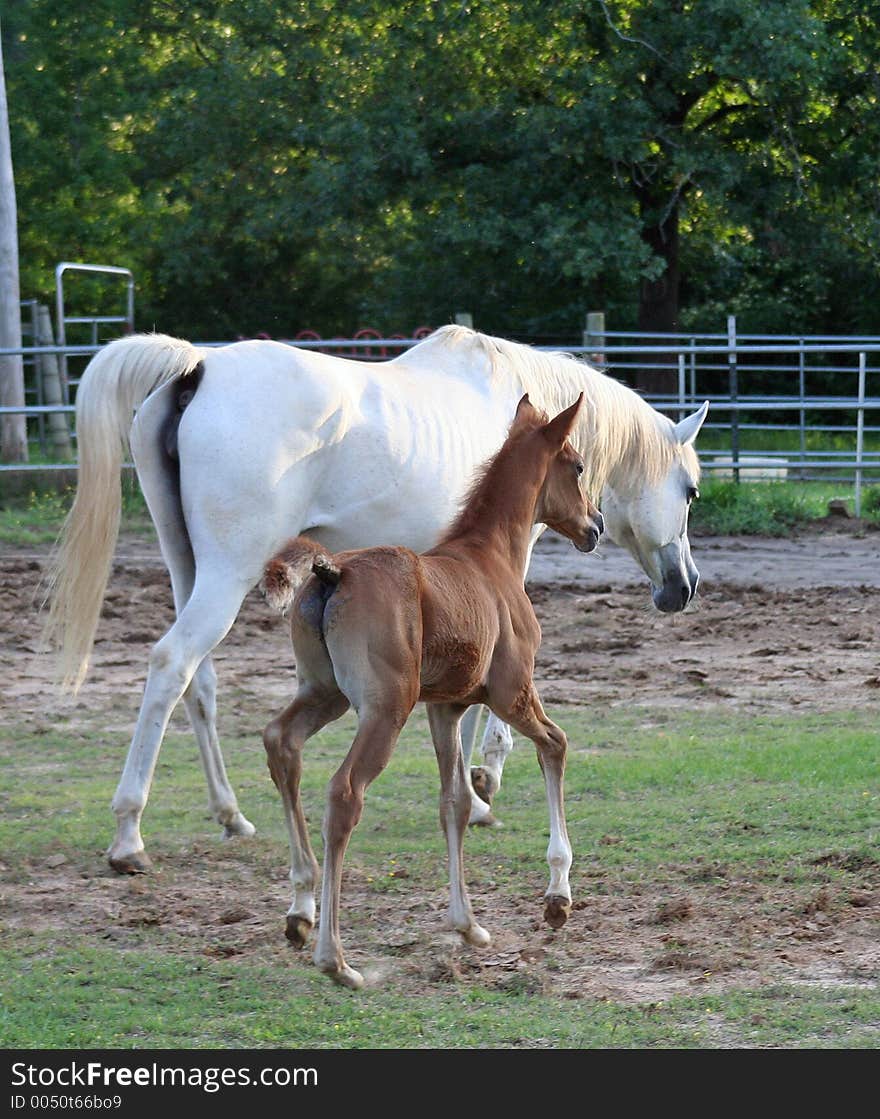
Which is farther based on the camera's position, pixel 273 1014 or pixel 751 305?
pixel 751 305

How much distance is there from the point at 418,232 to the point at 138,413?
16373mm

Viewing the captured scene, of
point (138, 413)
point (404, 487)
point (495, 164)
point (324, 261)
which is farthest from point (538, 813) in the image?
point (324, 261)

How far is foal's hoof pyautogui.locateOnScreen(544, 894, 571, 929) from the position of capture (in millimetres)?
4379

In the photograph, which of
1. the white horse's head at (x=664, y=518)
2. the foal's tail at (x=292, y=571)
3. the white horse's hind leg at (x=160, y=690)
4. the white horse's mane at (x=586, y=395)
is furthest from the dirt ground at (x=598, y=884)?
the white horse's mane at (x=586, y=395)

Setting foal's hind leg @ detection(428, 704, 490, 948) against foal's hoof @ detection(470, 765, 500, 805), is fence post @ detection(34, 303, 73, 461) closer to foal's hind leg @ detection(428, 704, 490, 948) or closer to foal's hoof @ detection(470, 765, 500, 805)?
foal's hoof @ detection(470, 765, 500, 805)

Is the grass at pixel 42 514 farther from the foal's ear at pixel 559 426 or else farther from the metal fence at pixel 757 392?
the foal's ear at pixel 559 426

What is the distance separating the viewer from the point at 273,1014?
12.3 feet

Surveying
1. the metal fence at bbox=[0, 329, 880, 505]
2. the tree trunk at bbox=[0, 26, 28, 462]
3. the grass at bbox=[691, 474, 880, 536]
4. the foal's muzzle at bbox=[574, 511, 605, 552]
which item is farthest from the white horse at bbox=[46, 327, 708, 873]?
the tree trunk at bbox=[0, 26, 28, 462]

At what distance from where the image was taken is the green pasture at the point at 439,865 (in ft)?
12.0

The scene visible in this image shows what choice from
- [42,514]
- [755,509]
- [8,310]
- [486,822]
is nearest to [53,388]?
[8,310]

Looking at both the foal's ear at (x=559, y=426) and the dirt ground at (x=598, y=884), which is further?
the foal's ear at (x=559, y=426)

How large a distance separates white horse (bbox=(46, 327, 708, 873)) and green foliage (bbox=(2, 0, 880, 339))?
12.5 meters
